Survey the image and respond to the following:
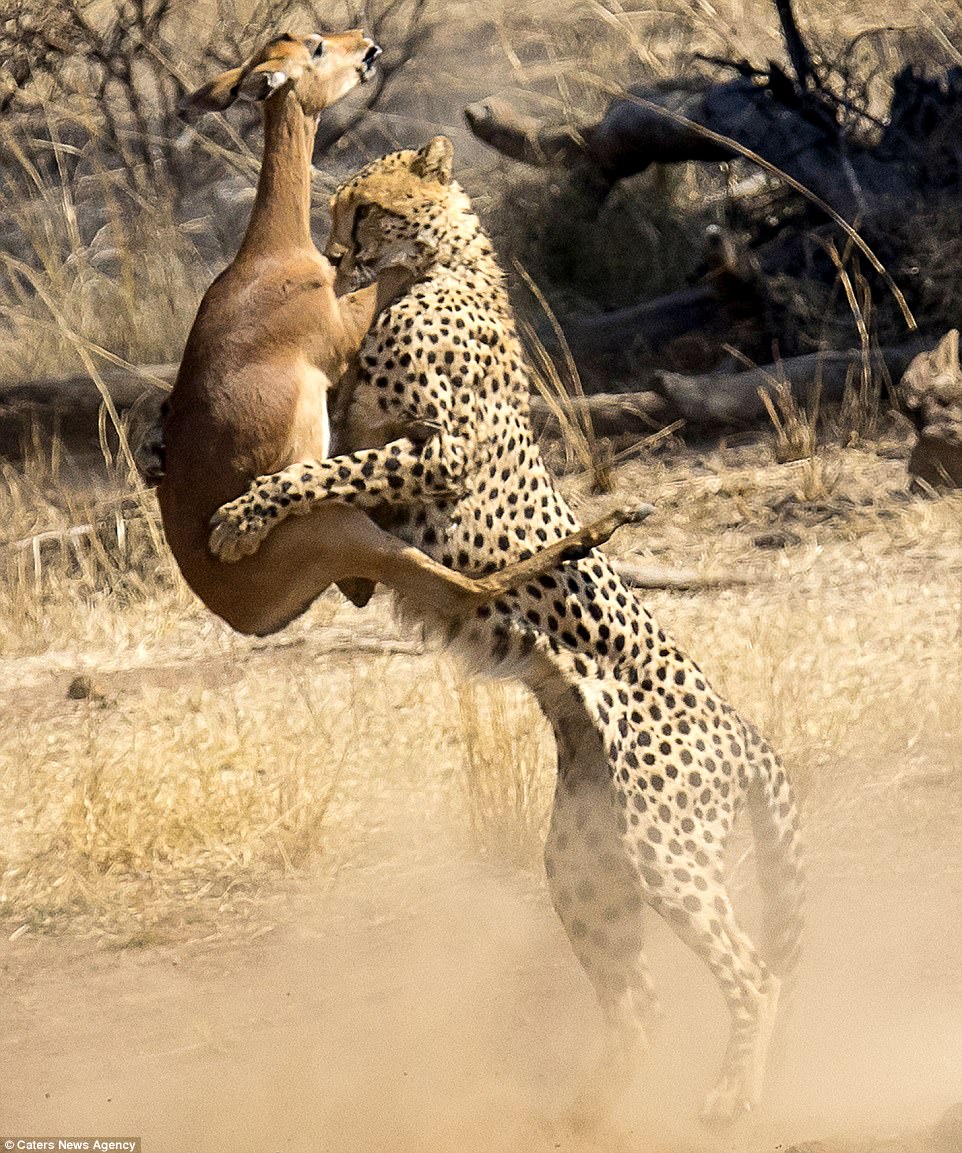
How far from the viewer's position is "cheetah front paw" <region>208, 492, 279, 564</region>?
3488mm

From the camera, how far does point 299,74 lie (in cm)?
354

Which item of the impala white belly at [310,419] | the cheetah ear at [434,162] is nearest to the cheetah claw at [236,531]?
the impala white belly at [310,419]

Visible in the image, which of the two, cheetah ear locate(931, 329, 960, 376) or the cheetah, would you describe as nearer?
the cheetah

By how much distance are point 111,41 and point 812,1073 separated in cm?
876

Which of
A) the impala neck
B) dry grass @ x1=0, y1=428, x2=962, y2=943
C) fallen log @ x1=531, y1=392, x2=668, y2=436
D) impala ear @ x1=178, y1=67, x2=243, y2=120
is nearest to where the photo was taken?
impala ear @ x1=178, y1=67, x2=243, y2=120

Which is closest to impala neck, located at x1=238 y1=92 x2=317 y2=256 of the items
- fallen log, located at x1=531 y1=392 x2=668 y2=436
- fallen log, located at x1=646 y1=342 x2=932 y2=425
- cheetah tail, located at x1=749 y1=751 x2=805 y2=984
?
cheetah tail, located at x1=749 y1=751 x2=805 y2=984

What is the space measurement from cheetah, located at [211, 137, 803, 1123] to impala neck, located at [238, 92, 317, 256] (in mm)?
280

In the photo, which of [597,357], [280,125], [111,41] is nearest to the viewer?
[280,125]

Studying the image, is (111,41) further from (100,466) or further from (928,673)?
(928,673)

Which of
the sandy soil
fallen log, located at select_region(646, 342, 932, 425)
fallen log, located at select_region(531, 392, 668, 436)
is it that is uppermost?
fallen log, located at select_region(646, 342, 932, 425)

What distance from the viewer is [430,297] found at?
3.85 meters

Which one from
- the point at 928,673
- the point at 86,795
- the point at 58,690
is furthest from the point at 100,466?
the point at 928,673

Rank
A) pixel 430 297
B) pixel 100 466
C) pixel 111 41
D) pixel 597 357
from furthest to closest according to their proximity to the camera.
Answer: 1. pixel 111 41
2. pixel 597 357
3. pixel 100 466
4. pixel 430 297

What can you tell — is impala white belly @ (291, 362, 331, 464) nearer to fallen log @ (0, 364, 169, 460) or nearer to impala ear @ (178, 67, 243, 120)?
impala ear @ (178, 67, 243, 120)
